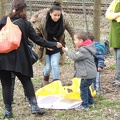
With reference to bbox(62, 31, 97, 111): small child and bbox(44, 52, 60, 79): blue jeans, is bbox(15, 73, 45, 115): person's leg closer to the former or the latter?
bbox(62, 31, 97, 111): small child

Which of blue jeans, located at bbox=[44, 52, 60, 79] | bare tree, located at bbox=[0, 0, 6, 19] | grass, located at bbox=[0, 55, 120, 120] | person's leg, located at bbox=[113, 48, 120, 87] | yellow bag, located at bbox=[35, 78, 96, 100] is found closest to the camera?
grass, located at bbox=[0, 55, 120, 120]

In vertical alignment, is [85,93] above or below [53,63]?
below

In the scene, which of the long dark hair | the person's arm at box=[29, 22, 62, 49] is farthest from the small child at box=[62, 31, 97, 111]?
the long dark hair

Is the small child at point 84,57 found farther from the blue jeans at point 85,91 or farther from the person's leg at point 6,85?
the person's leg at point 6,85

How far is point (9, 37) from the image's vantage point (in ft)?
16.1

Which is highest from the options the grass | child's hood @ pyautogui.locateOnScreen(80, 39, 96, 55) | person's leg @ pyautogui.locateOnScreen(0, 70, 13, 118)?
child's hood @ pyautogui.locateOnScreen(80, 39, 96, 55)

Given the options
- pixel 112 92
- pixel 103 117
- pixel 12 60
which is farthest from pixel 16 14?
pixel 112 92

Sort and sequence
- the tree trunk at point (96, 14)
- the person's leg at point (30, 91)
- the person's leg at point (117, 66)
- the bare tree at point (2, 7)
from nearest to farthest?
the person's leg at point (30, 91) < the person's leg at point (117, 66) < the tree trunk at point (96, 14) < the bare tree at point (2, 7)

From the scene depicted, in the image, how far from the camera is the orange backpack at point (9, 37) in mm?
4840

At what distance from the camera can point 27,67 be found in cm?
504

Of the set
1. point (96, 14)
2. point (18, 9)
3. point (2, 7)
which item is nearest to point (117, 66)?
point (96, 14)

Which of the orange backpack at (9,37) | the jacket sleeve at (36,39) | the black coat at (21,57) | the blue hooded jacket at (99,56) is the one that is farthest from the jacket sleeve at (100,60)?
the orange backpack at (9,37)

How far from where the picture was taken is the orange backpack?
4840 mm

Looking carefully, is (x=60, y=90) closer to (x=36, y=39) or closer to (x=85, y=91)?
(x=85, y=91)
